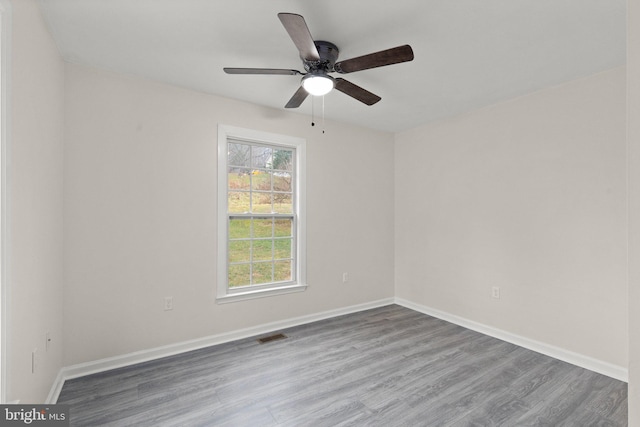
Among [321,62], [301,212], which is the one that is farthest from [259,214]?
[321,62]

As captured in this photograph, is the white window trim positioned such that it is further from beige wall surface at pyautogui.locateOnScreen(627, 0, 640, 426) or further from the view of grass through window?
beige wall surface at pyautogui.locateOnScreen(627, 0, 640, 426)

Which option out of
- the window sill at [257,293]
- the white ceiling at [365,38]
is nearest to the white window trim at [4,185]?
the white ceiling at [365,38]

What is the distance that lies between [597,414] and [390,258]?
2738mm

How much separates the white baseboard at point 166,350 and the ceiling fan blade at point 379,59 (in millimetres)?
2759

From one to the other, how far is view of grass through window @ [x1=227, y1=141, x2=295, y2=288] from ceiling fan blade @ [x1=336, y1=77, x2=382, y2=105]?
1.42 meters

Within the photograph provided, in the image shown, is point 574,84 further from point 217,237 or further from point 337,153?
point 217,237

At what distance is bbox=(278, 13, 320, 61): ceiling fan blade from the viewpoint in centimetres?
159

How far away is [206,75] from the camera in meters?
2.77

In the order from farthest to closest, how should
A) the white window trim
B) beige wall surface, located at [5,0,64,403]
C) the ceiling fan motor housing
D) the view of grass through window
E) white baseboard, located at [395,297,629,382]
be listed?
the view of grass through window
white baseboard, located at [395,297,629,382]
the ceiling fan motor housing
beige wall surface, located at [5,0,64,403]
the white window trim

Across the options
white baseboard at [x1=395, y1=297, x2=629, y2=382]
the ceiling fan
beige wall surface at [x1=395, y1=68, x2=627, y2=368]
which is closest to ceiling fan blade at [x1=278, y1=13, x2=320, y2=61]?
the ceiling fan

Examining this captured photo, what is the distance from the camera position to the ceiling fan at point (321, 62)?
1757 millimetres

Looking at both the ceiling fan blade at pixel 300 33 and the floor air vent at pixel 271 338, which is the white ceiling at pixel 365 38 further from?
the floor air vent at pixel 271 338

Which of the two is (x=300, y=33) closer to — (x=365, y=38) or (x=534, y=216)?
(x=365, y=38)

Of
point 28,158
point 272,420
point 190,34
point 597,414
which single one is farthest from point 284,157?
point 597,414
